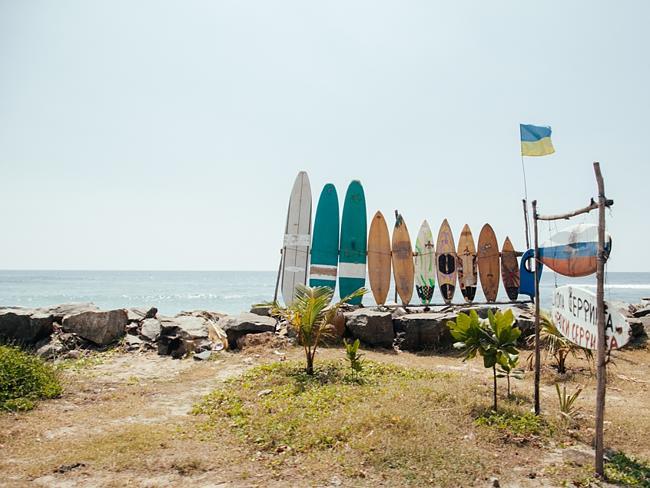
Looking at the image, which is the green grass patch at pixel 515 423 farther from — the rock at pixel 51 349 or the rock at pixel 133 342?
the rock at pixel 51 349

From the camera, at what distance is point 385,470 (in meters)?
3.71

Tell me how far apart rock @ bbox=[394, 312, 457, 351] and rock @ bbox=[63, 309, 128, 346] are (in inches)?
234

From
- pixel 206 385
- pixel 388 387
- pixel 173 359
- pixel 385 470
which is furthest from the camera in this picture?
pixel 173 359

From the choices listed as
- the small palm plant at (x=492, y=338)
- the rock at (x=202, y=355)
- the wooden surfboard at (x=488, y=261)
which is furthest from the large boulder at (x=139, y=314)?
the wooden surfboard at (x=488, y=261)

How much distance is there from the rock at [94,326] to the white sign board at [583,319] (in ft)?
26.8

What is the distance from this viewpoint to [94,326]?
360 inches

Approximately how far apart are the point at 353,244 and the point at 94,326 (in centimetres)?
620

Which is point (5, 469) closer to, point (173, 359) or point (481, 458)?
point (481, 458)

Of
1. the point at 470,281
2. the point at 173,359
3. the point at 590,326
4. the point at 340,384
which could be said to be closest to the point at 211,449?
the point at 340,384

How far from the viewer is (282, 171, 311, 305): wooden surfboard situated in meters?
11.8

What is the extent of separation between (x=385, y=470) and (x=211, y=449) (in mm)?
1663

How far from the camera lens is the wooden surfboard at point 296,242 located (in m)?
11.8

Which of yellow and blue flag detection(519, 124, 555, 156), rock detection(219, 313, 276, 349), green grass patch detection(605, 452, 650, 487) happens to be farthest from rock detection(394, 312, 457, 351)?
green grass patch detection(605, 452, 650, 487)

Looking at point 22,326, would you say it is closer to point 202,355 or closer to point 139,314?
point 139,314
